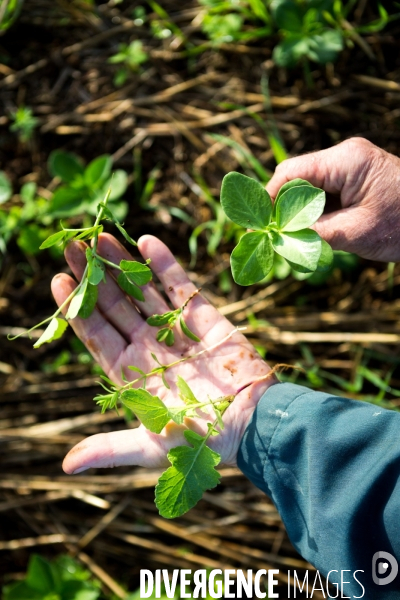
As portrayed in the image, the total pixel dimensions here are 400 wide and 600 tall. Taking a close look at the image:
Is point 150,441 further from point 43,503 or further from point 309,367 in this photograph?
point 43,503

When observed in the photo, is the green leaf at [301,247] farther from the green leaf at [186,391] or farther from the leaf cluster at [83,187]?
the leaf cluster at [83,187]

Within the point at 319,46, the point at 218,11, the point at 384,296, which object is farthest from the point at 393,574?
the point at 218,11

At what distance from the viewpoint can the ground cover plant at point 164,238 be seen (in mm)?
2211

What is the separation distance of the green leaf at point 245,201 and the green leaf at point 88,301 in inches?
19.1

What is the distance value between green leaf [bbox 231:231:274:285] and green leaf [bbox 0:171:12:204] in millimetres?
1333

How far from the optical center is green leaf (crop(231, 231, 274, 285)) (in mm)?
1387

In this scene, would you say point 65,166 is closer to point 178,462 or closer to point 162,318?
point 162,318

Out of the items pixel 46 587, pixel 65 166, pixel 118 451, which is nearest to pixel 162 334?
pixel 118 451

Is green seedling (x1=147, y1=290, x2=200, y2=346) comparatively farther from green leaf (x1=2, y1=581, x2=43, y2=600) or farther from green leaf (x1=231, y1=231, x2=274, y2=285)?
green leaf (x1=2, y1=581, x2=43, y2=600)

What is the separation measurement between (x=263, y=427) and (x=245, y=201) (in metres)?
0.67

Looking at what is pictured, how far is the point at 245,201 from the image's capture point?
1407 mm

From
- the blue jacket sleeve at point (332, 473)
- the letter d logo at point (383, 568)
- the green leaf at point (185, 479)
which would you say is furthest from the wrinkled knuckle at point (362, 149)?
the letter d logo at point (383, 568)

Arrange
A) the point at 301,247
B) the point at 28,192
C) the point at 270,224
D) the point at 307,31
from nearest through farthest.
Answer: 1. the point at 301,247
2. the point at 270,224
3. the point at 307,31
4. the point at 28,192

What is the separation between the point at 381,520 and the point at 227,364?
24.9 inches
